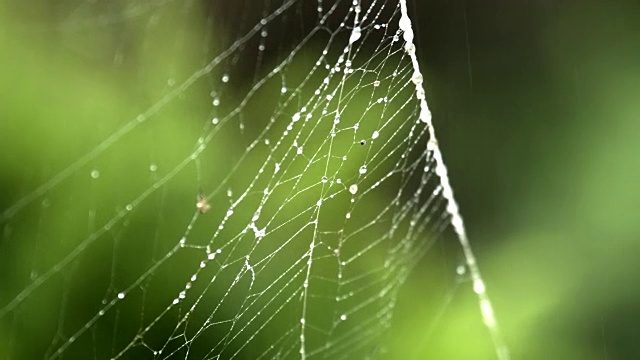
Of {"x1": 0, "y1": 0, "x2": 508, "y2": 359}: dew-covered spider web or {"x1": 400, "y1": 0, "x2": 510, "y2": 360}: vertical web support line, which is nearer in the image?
{"x1": 0, "y1": 0, "x2": 508, "y2": 359}: dew-covered spider web

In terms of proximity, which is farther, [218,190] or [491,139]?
[491,139]

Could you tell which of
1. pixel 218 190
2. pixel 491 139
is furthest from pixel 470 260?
pixel 218 190

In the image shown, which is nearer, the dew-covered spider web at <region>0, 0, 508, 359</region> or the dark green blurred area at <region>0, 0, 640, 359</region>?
the dew-covered spider web at <region>0, 0, 508, 359</region>

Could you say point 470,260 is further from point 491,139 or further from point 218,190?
point 218,190

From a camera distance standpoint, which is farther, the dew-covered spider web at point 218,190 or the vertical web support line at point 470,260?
the vertical web support line at point 470,260

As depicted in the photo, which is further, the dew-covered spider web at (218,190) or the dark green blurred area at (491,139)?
the dark green blurred area at (491,139)
